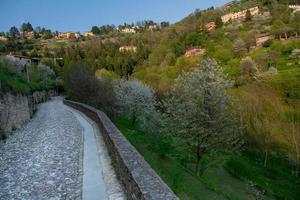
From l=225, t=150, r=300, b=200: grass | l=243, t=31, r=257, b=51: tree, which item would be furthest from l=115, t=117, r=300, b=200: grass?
l=243, t=31, r=257, b=51: tree

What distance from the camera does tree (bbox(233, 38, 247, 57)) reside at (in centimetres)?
9907

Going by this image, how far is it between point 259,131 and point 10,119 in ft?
70.0

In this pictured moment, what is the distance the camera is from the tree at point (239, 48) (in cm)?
9907

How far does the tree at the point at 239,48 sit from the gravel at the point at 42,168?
85.5m

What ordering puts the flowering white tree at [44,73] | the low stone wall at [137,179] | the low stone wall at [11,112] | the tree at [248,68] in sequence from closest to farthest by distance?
the low stone wall at [137,179] → the low stone wall at [11,112] → the tree at [248,68] → the flowering white tree at [44,73]

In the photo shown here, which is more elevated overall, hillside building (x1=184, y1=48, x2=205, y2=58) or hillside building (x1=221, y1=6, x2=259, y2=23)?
hillside building (x1=221, y1=6, x2=259, y2=23)

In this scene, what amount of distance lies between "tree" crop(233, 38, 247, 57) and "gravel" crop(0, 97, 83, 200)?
280 ft

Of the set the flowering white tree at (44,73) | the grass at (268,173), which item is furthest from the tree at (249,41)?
the grass at (268,173)

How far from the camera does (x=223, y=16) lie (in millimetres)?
166625

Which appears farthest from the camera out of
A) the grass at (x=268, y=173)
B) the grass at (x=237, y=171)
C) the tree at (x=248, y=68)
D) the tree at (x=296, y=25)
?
the tree at (x=296, y=25)

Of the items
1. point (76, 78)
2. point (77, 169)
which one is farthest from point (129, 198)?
point (76, 78)

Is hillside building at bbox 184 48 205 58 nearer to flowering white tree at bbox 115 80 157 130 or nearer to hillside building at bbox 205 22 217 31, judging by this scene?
hillside building at bbox 205 22 217 31

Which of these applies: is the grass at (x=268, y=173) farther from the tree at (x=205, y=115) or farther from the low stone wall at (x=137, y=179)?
the low stone wall at (x=137, y=179)

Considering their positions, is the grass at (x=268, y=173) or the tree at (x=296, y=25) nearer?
the grass at (x=268, y=173)
